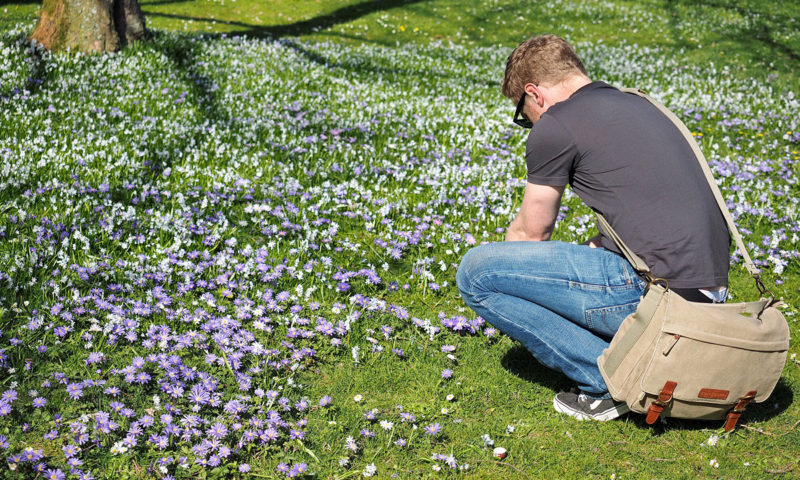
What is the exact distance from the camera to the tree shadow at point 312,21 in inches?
618

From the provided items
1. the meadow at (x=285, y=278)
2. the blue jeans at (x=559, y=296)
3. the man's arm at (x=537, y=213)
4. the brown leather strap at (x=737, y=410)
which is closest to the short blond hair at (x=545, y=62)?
the man's arm at (x=537, y=213)

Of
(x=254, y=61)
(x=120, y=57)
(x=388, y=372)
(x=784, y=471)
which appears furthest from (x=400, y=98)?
(x=784, y=471)

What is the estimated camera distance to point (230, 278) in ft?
15.4

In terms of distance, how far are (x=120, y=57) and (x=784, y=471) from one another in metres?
9.75

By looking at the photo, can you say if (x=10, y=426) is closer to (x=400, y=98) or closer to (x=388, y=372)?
(x=388, y=372)

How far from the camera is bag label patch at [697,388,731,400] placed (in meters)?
3.26

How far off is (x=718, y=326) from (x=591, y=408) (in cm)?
94

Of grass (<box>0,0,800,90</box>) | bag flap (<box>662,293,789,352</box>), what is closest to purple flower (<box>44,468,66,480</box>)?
bag flap (<box>662,293,789,352</box>)

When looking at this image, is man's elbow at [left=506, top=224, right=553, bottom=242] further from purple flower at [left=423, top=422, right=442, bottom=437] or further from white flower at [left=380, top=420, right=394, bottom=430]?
white flower at [left=380, top=420, right=394, bottom=430]

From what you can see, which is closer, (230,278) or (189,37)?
(230,278)

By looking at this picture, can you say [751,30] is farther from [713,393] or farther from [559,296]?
[713,393]

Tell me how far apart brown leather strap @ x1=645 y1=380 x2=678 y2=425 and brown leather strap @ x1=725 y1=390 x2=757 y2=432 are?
0.41 meters

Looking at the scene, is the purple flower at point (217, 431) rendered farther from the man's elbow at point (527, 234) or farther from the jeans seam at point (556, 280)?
the man's elbow at point (527, 234)

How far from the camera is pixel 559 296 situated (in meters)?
3.62
